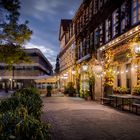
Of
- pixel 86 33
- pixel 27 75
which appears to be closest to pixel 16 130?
pixel 86 33

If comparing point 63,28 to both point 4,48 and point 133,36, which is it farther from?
point 133,36

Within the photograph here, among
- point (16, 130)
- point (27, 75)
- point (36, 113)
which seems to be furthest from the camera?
point (27, 75)

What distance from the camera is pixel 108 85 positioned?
85.7 ft

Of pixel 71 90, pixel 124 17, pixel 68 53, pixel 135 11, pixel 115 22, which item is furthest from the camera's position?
pixel 68 53

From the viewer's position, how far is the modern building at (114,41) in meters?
21.0

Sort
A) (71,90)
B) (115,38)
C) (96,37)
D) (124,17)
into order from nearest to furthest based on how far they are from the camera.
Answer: (124,17)
(115,38)
(96,37)
(71,90)

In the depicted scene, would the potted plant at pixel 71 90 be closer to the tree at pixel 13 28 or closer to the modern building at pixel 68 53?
the modern building at pixel 68 53

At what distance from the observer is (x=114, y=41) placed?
23.9 metres

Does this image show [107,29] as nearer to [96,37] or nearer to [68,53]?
[96,37]

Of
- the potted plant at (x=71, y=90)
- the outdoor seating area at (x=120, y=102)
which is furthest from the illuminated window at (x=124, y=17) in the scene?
the potted plant at (x=71, y=90)

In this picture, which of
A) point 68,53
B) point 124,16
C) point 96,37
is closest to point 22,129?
point 124,16

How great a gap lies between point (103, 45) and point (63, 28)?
35546 millimetres

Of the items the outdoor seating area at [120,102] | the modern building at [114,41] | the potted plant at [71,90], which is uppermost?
A: the modern building at [114,41]

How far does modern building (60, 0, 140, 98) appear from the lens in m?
21.0
